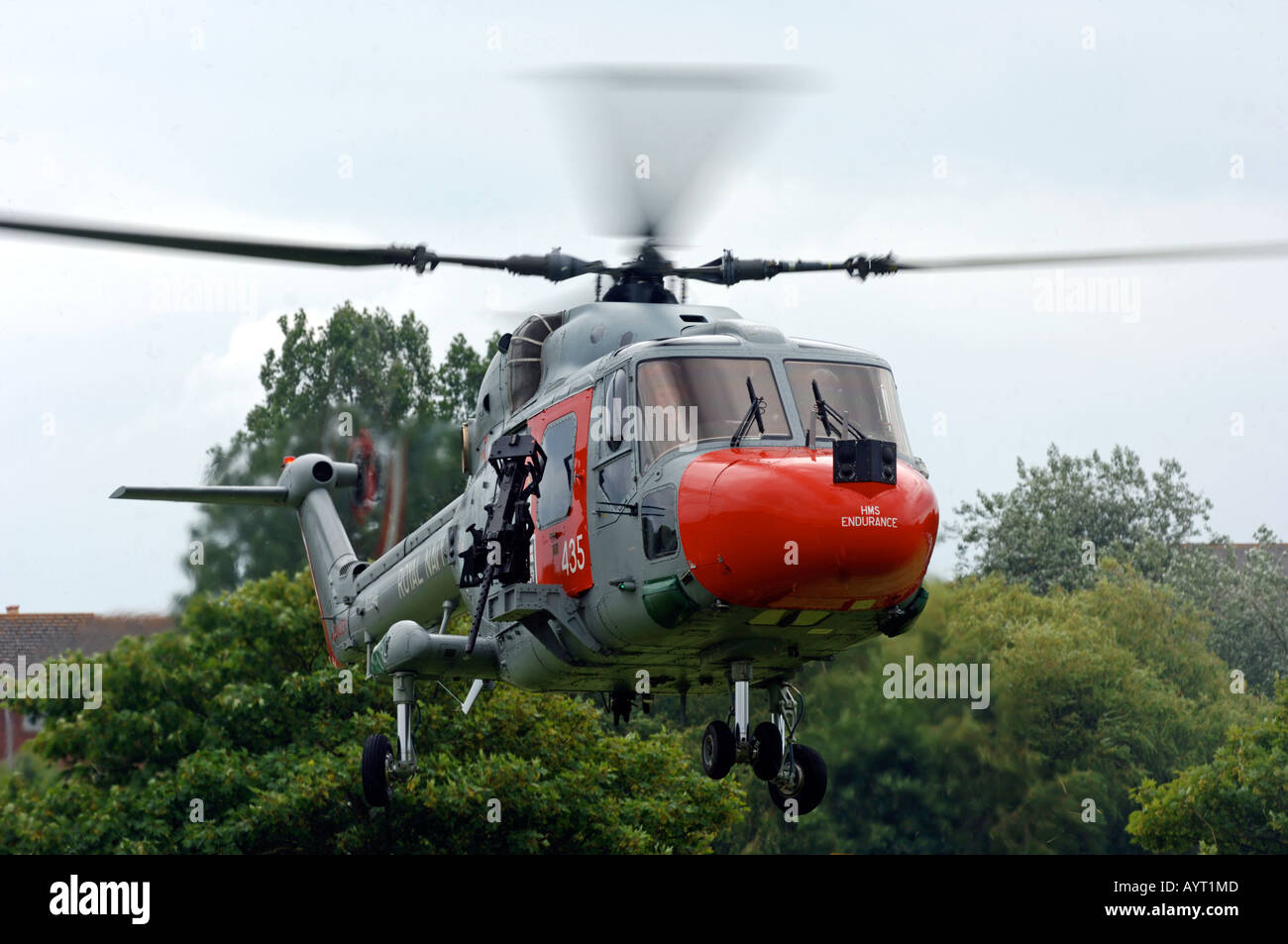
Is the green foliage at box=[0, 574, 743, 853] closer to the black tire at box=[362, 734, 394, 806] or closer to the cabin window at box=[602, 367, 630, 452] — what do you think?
the black tire at box=[362, 734, 394, 806]

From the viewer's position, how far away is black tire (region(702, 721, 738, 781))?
1394 centimetres

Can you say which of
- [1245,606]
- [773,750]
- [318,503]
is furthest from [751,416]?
[1245,606]

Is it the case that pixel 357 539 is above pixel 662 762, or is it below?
above

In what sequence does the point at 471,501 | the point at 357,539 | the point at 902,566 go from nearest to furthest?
the point at 902,566 < the point at 471,501 < the point at 357,539

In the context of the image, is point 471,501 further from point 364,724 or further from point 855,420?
point 364,724

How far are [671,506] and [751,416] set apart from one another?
3.22ft

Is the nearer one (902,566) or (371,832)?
(902,566)

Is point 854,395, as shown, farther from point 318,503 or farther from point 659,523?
point 318,503

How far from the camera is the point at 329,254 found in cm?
1435

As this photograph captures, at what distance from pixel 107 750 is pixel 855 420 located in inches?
962

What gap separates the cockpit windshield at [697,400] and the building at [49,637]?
22.9 metres

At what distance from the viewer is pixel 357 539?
38656 millimetres
